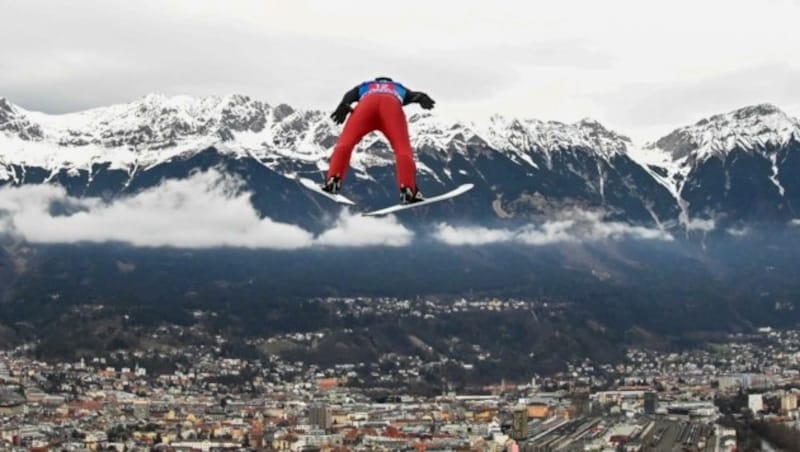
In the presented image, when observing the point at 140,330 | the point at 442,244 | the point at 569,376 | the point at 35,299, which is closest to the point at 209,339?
the point at 140,330

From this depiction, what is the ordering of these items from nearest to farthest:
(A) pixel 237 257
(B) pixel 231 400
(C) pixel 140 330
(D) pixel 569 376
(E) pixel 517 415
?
(E) pixel 517 415 → (B) pixel 231 400 → (D) pixel 569 376 → (C) pixel 140 330 → (A) pixel 237 257

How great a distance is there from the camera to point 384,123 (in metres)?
22.0

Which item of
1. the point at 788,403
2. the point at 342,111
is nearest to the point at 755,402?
the point at 788,403

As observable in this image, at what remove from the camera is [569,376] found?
127312 mm

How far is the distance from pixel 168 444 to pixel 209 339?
6338cm

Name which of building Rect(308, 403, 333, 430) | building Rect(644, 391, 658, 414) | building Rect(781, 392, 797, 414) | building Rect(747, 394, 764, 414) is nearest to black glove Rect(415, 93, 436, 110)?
building Rect(308, 403, 333, 430)

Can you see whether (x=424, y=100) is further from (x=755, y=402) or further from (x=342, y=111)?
(x=755, y=402)

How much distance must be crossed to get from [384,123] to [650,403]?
3035 inches

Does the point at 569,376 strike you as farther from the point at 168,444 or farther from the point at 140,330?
the point at 168,444

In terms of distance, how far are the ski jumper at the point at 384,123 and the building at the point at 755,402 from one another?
71.6 meters

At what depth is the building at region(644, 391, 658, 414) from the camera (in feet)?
314

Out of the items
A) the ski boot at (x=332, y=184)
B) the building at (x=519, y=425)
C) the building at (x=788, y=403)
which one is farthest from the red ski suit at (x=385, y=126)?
the building at (x=788, y=403)

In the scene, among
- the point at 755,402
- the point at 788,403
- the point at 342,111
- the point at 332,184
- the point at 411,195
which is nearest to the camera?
the point at 411,195

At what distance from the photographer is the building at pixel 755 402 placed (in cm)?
9219
